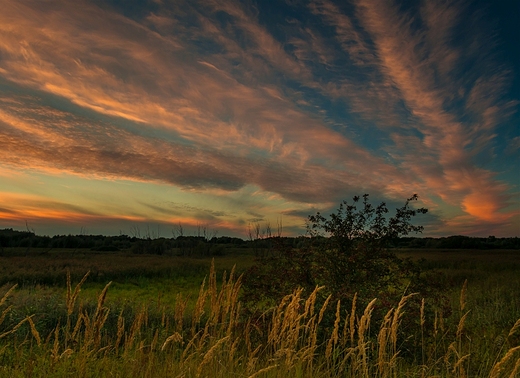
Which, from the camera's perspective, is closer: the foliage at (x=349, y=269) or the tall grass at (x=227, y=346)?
the tall grass at (x=227, y=346)

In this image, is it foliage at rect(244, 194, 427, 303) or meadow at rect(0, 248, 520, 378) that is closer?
meadow at rect(0, 248, 520, 378)

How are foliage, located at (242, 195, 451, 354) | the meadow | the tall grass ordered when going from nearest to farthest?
1. the tall grass
2. the meadow
3. foliage, located at (242, 195, 451, 354)

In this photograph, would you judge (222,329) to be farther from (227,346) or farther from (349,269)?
(349,269)

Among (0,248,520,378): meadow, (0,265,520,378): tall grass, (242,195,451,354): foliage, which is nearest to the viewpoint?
(0,265,520,378): tall grass

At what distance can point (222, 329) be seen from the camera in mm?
5895

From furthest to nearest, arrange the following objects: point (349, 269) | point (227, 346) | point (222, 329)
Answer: point (349, 269) → point (222, 329) → point (227, 346)

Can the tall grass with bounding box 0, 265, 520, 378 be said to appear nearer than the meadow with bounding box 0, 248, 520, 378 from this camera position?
Yes

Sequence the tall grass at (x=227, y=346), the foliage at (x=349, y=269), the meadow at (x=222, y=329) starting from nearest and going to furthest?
the tall grass at (x=227, y=346) < the meadow at (x=222, y=329) < the foliage at (x=349, y=269)

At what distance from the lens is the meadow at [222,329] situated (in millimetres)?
4074

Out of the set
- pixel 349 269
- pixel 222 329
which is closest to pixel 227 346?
pixel 222 329

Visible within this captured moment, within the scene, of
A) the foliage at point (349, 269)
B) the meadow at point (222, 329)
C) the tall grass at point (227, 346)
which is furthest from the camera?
the foliage at point (349, 269)

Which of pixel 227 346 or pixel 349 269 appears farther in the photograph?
pixel 349 269

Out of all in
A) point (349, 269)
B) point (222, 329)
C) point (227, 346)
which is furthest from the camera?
point (349, 269)

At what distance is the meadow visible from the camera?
407 centimetres
